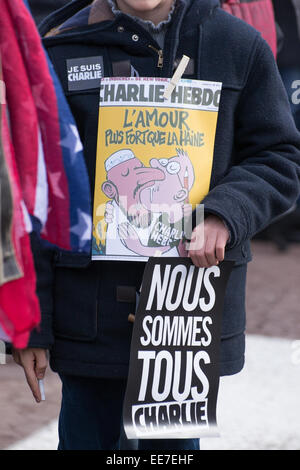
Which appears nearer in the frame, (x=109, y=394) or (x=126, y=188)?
(x=126, y=188)

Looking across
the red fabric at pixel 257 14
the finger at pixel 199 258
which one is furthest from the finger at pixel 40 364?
the red fabric at pixel 257 14

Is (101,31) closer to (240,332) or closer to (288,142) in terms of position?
(288,142)

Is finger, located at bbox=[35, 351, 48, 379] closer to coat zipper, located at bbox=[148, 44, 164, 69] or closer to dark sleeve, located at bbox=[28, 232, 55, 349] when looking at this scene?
dark sleeve, located at bbox=[28, 232, 55, 349]

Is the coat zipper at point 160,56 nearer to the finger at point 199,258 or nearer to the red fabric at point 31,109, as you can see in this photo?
the finger at point 199,258

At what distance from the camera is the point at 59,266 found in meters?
2.18

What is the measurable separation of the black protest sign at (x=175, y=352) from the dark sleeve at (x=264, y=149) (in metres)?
0.17

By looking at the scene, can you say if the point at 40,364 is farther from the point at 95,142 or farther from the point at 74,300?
the point at 95,142

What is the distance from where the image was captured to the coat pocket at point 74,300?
85.1 inches

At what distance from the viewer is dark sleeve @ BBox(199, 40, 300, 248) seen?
6.79 feet

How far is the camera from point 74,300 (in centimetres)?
218

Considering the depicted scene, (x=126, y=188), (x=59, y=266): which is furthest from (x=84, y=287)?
(x=126, y=188)

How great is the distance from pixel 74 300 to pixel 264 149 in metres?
0.60

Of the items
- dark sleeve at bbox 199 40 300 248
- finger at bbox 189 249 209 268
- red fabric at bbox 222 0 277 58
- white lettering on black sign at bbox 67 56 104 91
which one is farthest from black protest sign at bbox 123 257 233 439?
red fabric at bbox 222 0 277 58
